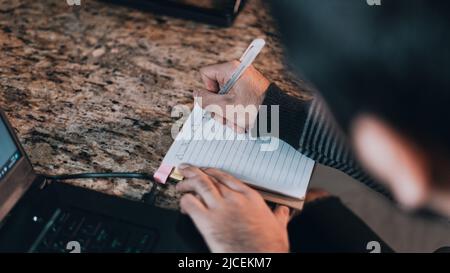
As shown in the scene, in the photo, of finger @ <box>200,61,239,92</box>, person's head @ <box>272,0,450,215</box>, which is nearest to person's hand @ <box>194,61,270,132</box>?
finger @ <box>200,61,239,92</box>

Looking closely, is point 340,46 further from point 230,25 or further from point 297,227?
point 230,25

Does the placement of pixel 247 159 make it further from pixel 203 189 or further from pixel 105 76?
pixel 105 76

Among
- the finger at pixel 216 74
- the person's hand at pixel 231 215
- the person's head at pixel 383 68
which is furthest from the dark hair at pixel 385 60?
the finger at pixel 216 74

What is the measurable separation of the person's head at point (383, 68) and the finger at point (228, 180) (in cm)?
36

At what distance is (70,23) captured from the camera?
1235mm

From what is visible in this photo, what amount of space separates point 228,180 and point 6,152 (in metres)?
0.32

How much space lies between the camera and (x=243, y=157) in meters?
0.88

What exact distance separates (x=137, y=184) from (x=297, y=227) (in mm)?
265

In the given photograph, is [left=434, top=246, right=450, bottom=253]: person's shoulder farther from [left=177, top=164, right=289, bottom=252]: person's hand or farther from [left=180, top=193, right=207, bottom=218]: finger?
[left=180, top=193, right=207, bottom=218]: finger

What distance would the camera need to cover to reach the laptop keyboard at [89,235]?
0.74 meters

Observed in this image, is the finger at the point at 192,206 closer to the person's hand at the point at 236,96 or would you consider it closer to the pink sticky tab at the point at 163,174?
the pink sticky tab at the point at 163,174

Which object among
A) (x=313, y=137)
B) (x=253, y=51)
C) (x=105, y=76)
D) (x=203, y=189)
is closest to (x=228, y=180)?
(x=203, y=189)

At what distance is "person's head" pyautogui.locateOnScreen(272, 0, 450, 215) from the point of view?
1.22 ft

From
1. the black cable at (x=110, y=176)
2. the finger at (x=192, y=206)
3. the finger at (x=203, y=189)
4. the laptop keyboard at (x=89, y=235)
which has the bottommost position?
the laptop keyboard at (x=89, y=235)
